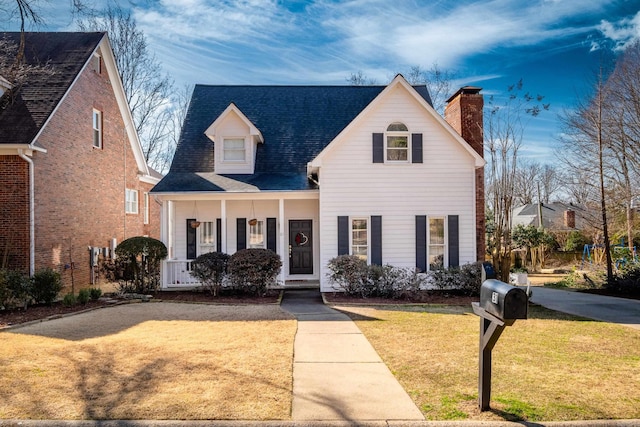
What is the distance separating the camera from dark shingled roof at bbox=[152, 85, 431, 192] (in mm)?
15758

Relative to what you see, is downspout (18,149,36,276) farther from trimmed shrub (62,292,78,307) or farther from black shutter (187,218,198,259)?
black shutter (187,218,198,259)

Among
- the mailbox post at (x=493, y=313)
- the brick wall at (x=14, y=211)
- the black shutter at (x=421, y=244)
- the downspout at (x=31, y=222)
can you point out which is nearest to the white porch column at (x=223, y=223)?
the downspout at (x=31, y=222)

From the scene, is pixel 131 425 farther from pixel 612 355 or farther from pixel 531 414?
pixel 612 355

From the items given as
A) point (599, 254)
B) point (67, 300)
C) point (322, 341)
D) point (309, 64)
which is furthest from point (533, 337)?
point (309, 64)

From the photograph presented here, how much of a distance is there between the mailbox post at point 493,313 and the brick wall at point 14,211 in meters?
12.6

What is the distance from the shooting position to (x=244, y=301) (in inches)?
505

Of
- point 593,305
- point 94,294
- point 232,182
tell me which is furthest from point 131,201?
point 593,305

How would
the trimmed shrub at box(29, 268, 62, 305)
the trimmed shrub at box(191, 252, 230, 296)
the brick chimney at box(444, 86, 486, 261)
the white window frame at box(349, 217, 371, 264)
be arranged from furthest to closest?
the brick chimney at box(444, 86, 486, 261), the white window frame at box(349, 217, 371, 264), the trimmed shrub at box(191, 252, 230, 296), the trimmed shrub at box(29, 268, 62, 305)

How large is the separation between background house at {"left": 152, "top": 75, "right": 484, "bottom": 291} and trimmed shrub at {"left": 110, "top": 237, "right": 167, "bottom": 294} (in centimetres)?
69

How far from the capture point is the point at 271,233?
16312mm

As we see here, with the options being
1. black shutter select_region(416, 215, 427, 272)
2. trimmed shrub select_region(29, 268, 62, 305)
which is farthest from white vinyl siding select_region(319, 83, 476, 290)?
trimmed shrub select_region(29, 268, 62, 305)

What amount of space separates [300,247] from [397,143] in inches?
197

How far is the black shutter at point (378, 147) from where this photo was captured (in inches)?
584

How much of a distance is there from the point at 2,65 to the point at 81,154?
5027mm
